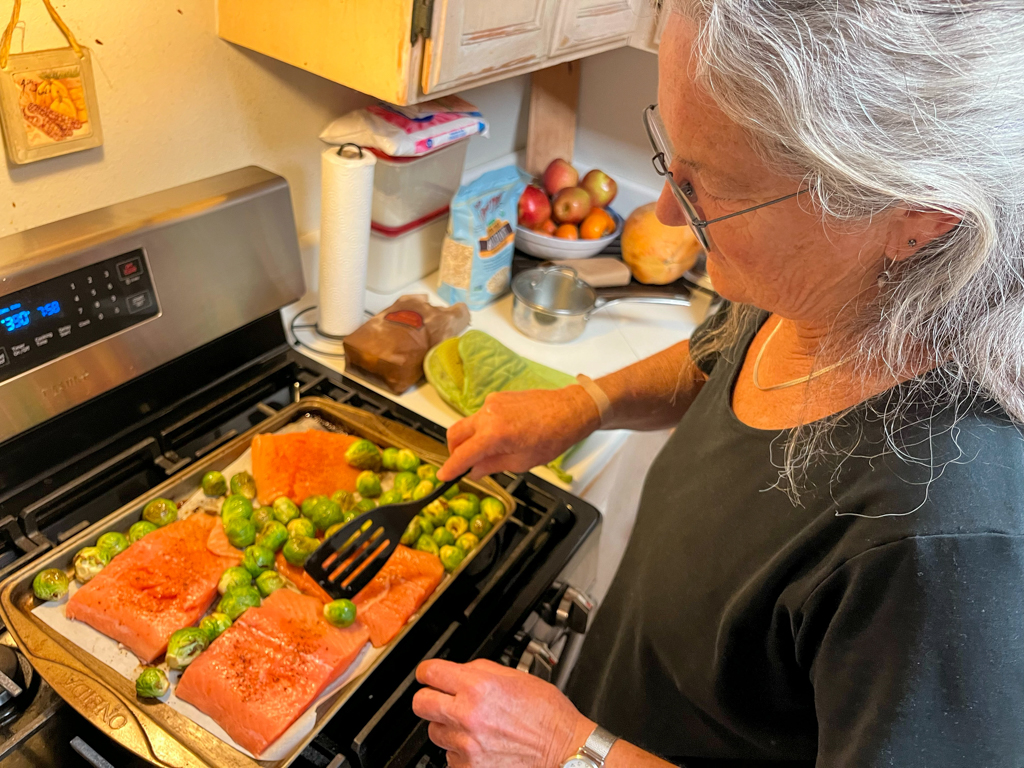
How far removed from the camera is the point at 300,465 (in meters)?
1.07

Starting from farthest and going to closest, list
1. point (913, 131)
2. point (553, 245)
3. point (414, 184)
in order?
point (553, 245), point (414, 184), point (913, 131)

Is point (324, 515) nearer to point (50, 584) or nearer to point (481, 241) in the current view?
point (50, 584)

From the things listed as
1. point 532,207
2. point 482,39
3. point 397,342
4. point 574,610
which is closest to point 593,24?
point 482,39

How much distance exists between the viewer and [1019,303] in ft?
1.78

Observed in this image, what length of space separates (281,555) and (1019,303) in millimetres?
864

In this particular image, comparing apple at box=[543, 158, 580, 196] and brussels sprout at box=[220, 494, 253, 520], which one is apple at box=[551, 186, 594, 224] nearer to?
apple at box=[543, 158, 580, 196]

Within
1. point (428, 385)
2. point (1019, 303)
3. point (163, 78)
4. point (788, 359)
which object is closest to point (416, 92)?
point (163, 78)

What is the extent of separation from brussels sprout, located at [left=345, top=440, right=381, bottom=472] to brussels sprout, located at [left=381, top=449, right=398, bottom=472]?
0.01 meters

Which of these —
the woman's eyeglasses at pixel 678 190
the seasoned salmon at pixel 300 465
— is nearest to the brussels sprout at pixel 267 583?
the seasoned salmon at pixel 300 465

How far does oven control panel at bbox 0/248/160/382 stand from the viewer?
87 centimetres

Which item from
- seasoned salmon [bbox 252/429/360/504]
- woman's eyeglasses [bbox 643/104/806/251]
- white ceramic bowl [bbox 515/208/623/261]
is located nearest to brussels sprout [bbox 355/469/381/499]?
seasoned salmon [bbox 252/429/360/504]

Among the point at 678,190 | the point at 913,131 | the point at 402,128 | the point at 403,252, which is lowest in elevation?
the point at 403,252

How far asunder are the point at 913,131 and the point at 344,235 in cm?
95

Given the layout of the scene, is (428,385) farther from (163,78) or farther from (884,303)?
(884,303)
